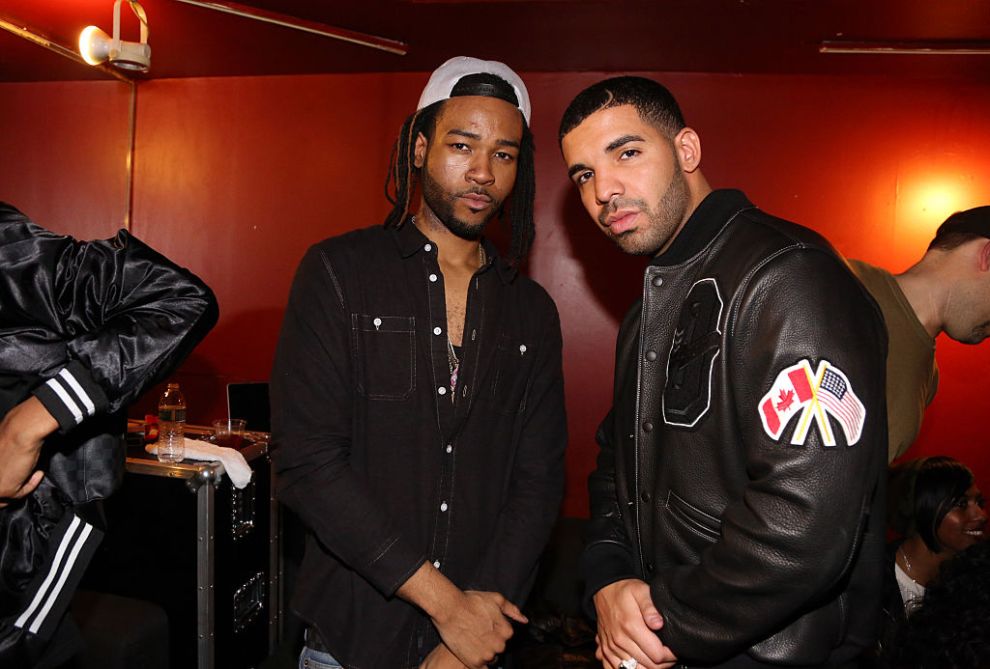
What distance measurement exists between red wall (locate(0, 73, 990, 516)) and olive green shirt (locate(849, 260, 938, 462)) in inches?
79.2

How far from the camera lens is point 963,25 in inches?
126

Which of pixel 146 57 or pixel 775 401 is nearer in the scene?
pixel 775 401

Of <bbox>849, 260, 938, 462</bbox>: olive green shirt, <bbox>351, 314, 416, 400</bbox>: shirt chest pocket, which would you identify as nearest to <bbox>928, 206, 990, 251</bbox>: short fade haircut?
<bbox>849, 260, 938, 462</bbox>: olive green shirt

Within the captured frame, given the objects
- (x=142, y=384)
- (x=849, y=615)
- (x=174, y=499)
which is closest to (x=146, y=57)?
(x=174, y=499)

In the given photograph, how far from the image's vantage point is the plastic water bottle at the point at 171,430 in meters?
2.93

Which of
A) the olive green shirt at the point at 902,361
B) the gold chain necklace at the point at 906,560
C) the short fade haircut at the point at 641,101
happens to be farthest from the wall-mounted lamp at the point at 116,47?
the gold chain necklace at the point at 906,560

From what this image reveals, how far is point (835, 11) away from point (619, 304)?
71.0 inches

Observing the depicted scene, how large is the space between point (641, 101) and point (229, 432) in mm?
2710

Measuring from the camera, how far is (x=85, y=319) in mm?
1572

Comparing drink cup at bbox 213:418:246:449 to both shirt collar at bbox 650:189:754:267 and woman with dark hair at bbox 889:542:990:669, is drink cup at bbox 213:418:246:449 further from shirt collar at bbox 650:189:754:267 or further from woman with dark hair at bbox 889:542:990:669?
woman with dark hair at bbox 889:542:990:669

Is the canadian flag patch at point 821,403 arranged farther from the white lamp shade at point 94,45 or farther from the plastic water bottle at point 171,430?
the white lamp shade at point 94,45

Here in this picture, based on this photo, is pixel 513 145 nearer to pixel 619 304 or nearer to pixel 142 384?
pixel 142 384

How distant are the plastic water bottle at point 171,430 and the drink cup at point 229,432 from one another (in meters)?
0.20

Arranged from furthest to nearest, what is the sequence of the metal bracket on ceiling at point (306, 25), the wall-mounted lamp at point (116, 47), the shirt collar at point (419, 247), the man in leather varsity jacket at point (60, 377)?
the metal bracket on ceiling at point (306, 25) → the wall-mounted lamp at point (116, 47) → the shirt collar at point (419, 247) → the man in leather varsity jacket at point (60, 377)
